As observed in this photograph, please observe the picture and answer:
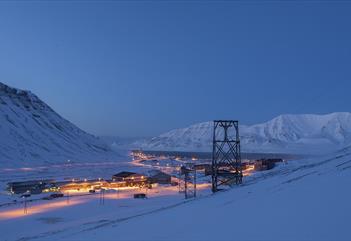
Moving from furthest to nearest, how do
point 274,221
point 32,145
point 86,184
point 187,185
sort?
point 32,145, point 86,184, point 187,185, point 274,221

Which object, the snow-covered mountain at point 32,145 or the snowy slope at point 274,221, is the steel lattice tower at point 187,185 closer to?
the snowy slope at point 274,221

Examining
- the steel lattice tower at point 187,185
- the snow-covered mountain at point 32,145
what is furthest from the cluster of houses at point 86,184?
the snow-covered mountain at point 32,145

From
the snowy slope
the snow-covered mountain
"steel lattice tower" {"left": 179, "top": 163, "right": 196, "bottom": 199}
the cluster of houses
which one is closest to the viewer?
the snowy slope

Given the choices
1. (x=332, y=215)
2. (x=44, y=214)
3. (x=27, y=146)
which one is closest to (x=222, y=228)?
(x=332, y=215)

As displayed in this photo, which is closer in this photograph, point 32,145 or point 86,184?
point 86,184

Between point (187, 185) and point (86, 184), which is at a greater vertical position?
point (86, 184)

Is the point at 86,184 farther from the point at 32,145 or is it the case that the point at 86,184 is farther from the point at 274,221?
the point at 32,145

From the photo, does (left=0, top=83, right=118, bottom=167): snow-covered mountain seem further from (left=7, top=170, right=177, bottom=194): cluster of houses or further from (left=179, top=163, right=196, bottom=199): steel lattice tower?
(left=179, top=163, right=196, bottom=199): steel lattice tower

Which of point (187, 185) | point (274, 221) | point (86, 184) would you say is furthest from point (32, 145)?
point (274, 221)

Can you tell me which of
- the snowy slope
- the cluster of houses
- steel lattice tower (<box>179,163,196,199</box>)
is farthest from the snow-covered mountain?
the snowy slope
